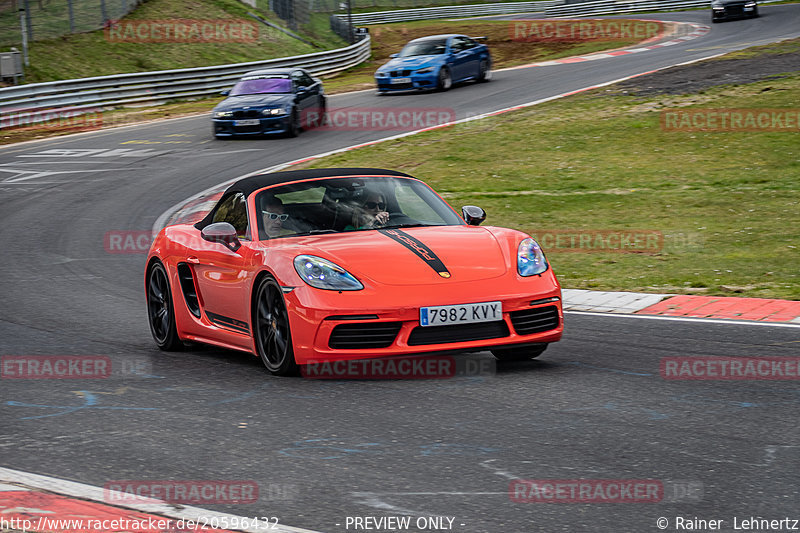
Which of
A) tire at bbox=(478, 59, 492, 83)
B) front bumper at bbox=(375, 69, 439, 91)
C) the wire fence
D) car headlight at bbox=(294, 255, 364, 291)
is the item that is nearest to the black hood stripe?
car headlight at bbox=(294, 255, 364, 291)

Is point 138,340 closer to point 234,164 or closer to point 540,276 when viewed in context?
point 540,276

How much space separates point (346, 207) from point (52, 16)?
97.8ft

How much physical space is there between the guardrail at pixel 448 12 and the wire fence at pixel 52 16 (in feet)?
110

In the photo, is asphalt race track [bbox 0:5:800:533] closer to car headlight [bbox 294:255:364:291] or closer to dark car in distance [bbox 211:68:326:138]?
car headlight [bbox 294:255:364:291]

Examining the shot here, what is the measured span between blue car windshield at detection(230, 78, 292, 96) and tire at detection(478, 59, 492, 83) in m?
7.63

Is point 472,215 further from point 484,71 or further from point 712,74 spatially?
point 484,71

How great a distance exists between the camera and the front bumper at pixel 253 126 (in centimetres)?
2488

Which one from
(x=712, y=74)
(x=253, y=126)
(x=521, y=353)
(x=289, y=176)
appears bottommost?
(x=253, y=126)

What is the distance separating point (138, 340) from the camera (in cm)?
894

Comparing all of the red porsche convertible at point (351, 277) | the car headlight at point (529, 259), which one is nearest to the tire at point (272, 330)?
the red porsche convertible at point (351, 277)

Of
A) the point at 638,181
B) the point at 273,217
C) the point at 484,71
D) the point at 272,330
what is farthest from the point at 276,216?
the point at 484,71

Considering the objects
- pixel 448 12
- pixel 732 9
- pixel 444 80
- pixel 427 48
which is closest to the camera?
pixel 444 80

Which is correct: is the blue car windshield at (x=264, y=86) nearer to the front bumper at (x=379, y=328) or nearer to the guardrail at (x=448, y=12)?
the front bumper at (x=379, y=328)

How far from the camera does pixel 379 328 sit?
22.1 feet
